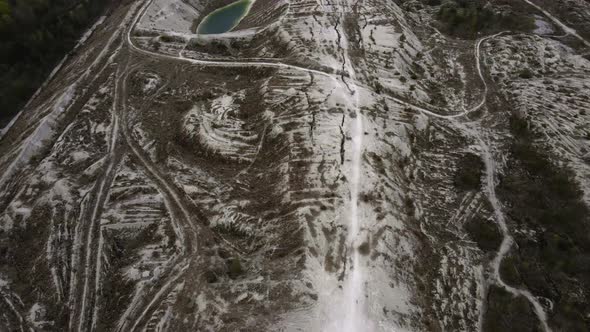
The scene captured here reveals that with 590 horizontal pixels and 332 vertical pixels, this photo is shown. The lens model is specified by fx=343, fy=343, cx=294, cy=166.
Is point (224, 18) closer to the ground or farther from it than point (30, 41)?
closer to the ground

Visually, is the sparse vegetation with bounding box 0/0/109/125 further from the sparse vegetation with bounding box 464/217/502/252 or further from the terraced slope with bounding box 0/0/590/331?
the sparse vegetation with bounding box 464/217/502/252

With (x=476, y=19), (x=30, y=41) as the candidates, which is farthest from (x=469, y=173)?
(x=30, y=41)

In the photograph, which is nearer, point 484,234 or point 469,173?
point 484,234

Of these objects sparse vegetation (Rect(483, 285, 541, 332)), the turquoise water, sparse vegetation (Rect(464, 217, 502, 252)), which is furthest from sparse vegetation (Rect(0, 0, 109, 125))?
sparse vegetation (Rect(483, 285, 541, 332))

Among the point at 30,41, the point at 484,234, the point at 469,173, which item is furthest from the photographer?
the point at 30,41

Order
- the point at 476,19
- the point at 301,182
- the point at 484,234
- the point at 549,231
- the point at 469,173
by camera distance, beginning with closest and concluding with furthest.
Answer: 1. the point at 484,234
2. the point at 301,182
3. the point at 549,231
4. the point at 469,173
5. the point at 476,19

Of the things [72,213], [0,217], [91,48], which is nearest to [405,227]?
[72,213]

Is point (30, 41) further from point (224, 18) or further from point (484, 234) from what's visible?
point (484, 234)

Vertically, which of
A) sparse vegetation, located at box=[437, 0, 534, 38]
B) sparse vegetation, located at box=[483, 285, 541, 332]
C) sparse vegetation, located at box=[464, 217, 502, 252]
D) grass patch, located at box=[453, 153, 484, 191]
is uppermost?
sparse vegetation, located at box=[437, 0, 534, 38]
